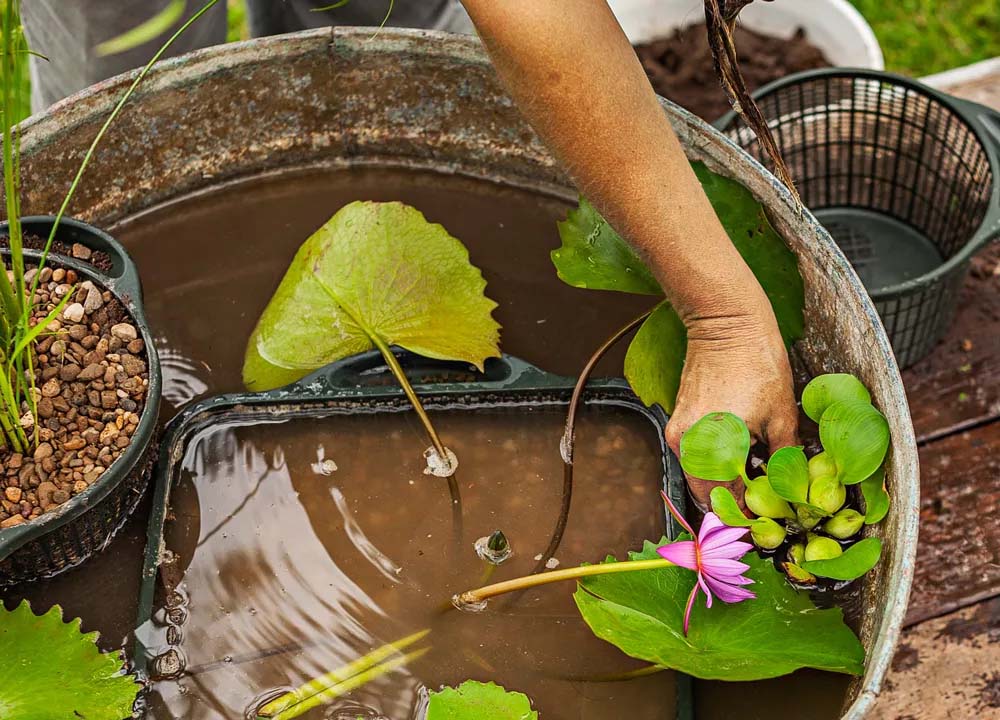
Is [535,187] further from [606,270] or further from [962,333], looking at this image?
[962,333]

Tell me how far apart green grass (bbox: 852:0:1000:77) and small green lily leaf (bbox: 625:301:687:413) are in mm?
1245

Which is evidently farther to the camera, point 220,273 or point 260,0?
point 260,0

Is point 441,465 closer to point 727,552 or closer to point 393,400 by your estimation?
point 393,400

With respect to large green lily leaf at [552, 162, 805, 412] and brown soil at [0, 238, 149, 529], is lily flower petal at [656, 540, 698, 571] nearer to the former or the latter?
large green lily leaf at [552, 162, 805, 412]

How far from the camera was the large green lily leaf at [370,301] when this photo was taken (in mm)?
1152

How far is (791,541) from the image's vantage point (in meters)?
0.98

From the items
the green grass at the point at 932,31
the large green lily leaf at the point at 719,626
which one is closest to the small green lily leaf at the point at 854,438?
the large green lily leaf at the point at 719,626

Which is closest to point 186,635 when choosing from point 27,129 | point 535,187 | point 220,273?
point 220,273

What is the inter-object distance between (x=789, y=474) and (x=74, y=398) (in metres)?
0.69

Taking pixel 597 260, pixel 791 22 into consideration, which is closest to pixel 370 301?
pixel 597 260

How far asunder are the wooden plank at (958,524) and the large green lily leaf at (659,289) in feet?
1.11

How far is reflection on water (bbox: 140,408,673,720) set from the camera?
952 millimetres

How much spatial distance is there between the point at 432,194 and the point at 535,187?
0.13 m

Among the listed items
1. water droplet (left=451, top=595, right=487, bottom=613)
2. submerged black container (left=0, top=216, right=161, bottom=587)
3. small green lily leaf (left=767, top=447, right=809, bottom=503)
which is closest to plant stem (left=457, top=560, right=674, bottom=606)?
water droplet (left=451, top=595, right=487, bottom=613)
